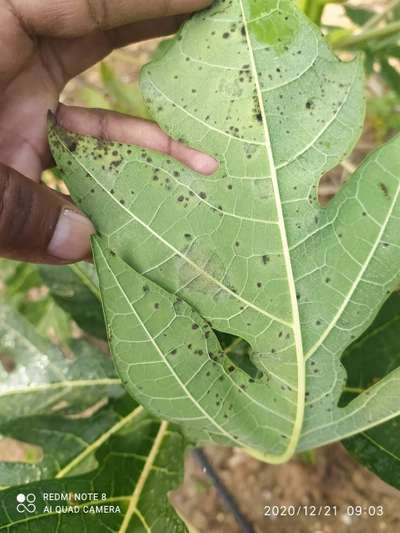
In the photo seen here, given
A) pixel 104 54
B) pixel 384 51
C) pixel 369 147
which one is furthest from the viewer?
pixel 369 147

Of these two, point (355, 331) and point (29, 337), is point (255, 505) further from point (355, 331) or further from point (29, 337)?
point (355, 331)

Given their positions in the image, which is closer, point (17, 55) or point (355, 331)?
point (355, 331)

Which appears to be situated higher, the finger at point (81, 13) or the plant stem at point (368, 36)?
the finger at point (81, 13)

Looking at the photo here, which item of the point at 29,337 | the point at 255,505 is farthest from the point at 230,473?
the point at 29,337

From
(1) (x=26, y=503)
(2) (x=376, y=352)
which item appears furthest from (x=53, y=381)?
(2) (x=376, y=352)

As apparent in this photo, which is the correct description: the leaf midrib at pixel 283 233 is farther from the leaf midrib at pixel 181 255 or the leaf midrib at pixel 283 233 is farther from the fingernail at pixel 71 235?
the fingernail at pixel 71 235

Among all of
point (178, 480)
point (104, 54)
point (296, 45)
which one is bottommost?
point (178, 480)

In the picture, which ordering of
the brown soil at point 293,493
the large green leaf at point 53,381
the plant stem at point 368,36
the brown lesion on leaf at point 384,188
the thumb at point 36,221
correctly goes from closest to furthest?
the brown lesion on leaf at point 384,188 < the thumb at point 36,221 < the large green leaf at point 53,381 < the plant stem at point 368,36 < the brown soil at point 293,493

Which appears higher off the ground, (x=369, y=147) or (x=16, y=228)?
(x=16, y=228)

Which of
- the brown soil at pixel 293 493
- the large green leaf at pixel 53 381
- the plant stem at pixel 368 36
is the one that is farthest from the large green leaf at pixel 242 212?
the brown soil at pixel 293 493
